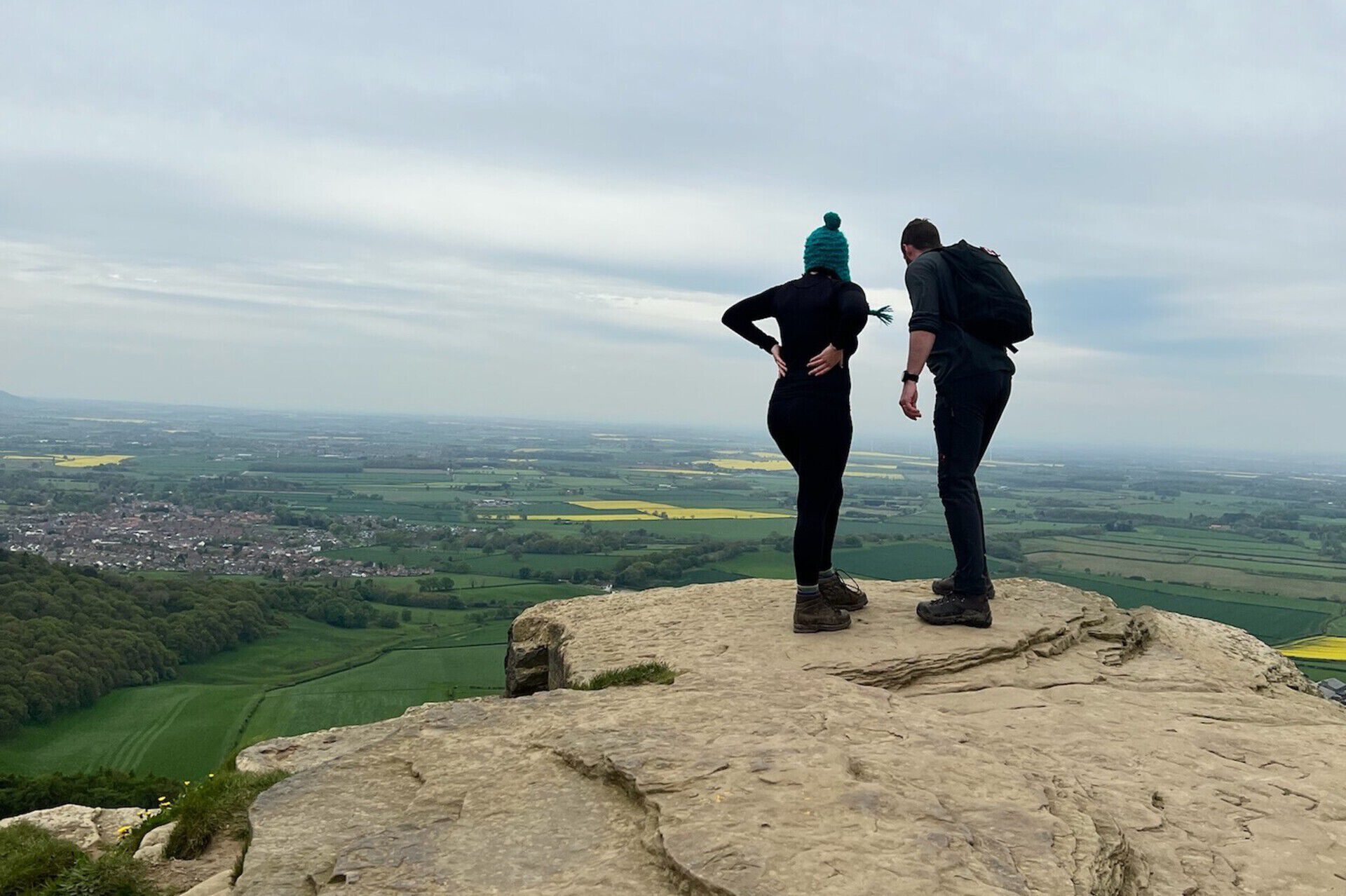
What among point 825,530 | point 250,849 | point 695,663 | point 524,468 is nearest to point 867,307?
point 825,530

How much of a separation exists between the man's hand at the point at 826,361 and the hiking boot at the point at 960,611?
1.93 m

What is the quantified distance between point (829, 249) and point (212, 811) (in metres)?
4.93

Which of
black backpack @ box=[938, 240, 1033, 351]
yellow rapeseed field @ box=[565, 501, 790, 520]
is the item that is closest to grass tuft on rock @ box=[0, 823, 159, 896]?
black backpack @ box=[938, 240, 1033, 351]

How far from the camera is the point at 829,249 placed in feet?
18.9

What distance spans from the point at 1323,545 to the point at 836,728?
7241cm

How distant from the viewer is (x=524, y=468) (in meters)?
110

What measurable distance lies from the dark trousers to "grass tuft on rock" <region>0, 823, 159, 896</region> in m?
5.01

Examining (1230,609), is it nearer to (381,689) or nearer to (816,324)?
(381,689)

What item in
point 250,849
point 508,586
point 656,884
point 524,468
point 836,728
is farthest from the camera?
point 524,468

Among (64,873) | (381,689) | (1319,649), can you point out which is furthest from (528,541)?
(64,873)

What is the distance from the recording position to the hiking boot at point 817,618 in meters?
5.85

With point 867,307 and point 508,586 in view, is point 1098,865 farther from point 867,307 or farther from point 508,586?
point 508,586

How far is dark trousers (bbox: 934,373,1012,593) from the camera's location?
228 inches

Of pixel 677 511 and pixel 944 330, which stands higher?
pixel 944 330
